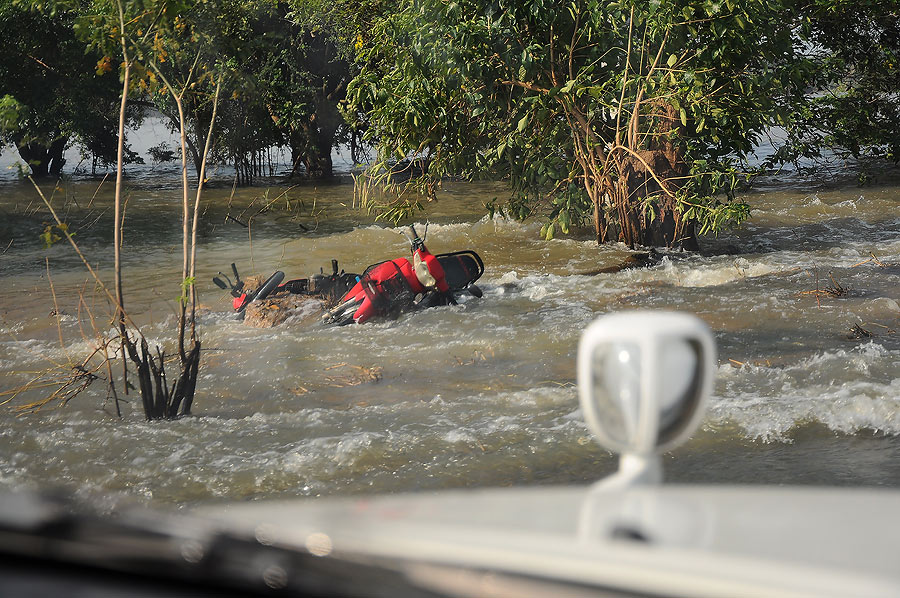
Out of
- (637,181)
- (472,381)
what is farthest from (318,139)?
(472,381)

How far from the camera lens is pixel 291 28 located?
21203 mm

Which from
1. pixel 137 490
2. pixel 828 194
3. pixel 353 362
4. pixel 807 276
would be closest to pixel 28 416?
pixel 137 490

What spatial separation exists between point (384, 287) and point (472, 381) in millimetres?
2090

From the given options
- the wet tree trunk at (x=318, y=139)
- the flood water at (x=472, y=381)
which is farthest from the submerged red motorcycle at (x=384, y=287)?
the wet tree trunk at (x=318, y=139)

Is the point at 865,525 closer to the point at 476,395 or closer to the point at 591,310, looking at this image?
the point at 476,395

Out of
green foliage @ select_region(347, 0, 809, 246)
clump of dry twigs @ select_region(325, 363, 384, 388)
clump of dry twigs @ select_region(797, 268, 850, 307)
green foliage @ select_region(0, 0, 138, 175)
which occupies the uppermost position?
green foliage @ select_region(0, 0, 138, 175)

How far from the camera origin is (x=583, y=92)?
9516 millimetres

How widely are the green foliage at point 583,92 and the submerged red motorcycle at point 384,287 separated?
164 centimetres

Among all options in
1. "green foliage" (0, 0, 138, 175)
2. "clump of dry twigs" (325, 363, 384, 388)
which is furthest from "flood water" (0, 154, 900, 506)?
"green foliage" (0, 0, 138, 175)

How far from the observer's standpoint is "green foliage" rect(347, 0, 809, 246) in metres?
9.11

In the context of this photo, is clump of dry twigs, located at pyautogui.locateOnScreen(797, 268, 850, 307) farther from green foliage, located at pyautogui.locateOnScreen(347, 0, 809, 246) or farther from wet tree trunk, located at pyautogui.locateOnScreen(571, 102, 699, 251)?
wet tree trunk, located at pyautogui.locateOnScreen(571, 102, 699, 251)

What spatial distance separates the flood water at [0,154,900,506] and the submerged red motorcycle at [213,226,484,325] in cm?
19

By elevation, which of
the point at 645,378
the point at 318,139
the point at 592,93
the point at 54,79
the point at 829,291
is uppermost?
the point at 54,79

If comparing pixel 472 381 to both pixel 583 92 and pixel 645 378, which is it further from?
pixel 645 378
